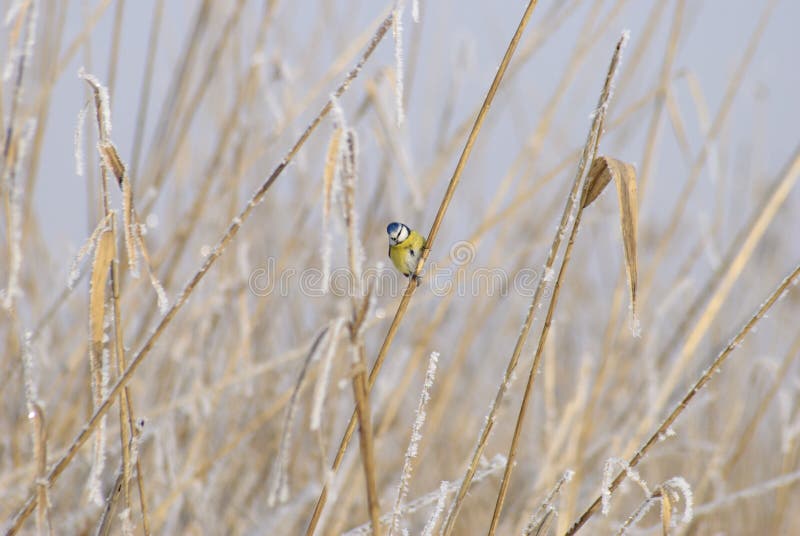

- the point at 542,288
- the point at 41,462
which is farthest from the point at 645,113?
the point at 41,462

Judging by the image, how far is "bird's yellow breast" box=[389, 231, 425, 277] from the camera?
2.42 ft

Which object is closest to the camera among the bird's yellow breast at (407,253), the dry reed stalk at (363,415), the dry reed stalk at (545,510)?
the dry reed stalk at (363,415)

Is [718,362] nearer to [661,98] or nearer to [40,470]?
[40,470]

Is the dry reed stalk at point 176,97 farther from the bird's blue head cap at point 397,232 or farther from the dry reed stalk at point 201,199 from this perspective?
the bird's blue head cap at point 397,232

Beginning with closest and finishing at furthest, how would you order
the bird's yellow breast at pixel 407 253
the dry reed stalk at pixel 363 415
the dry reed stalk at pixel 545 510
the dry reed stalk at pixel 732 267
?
1. the dry reed stalk at pixel 363 415
2. the dry reed stalk at pixel 545 510
3. the dry reed stalk at pixel 732 267
4. the bird's yellow breast at pixel 407 253

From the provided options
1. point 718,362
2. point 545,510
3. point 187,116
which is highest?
point 187,116

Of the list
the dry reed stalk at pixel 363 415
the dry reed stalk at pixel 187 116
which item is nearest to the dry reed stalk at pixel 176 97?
the dry reed stalk at pixel 187 116

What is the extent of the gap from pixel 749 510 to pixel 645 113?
740mm

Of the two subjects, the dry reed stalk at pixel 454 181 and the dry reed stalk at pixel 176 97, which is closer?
the dry reed stalk at pixel 454 181

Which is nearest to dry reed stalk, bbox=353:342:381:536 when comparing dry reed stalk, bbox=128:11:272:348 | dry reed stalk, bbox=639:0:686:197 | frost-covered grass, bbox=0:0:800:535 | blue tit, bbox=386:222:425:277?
frost-covered grass, bbox=0:0:800:535

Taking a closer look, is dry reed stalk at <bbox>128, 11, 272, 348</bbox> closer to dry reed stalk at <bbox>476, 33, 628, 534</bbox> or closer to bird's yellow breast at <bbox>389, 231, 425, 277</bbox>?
bird's yellow breast at <bbox>389, 231, 425, 277</bbox>

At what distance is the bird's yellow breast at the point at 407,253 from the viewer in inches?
29.0

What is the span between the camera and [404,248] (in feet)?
2.44

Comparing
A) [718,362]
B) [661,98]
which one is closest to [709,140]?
[661,98]
